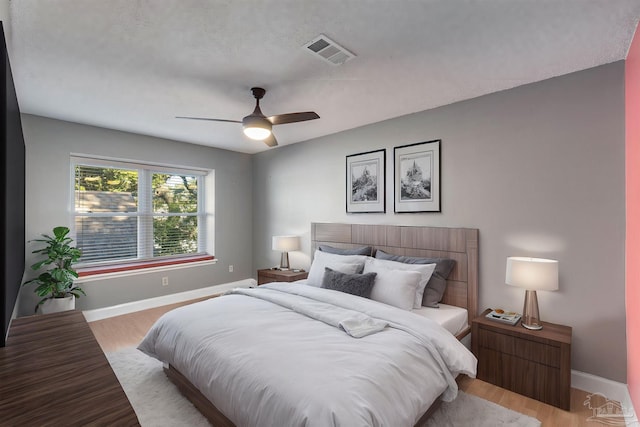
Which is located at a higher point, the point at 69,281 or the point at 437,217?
the point at 437,217

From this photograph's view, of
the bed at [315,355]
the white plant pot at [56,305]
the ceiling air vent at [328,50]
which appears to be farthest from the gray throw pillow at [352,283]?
the white plant pot at [56,305]

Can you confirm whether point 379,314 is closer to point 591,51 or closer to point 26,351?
point 26,351

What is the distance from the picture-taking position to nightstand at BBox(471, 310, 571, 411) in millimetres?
2162

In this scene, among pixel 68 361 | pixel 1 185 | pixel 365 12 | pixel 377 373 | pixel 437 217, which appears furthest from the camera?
pixel 437 217

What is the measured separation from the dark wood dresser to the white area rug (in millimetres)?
839

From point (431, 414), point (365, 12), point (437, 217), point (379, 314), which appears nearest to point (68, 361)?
point (379, 314)

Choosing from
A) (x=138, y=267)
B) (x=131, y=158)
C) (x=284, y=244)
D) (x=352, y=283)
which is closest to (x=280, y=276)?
(x=284, y=244)

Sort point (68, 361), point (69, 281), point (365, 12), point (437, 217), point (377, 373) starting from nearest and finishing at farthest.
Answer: point (68, 361) → point (377, 373) → point (365, 12) → point (437, 217) → point (69, 281)

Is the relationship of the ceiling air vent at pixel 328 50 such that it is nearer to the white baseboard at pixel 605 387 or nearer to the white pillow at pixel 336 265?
the white pillow at pixel 336 265

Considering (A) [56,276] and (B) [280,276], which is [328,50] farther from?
(A) [56,276]

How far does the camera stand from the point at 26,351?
1.41 meters

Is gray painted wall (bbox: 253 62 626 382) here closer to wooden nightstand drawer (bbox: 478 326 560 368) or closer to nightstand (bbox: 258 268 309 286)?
wooden nightstand drawer (bbox: 478 326 560 368)

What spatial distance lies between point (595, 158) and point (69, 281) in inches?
205

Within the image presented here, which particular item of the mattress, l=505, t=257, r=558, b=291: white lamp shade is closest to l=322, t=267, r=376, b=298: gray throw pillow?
the mattress
